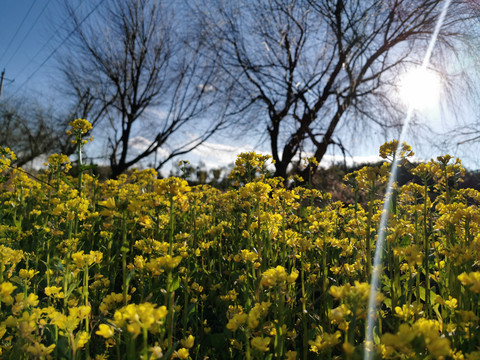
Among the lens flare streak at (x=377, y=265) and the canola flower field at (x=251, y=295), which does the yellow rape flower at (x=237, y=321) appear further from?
the lens flare streak at (x=377, y=265)

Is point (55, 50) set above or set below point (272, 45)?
above

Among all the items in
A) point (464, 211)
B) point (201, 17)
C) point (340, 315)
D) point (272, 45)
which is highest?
point (201, 17)

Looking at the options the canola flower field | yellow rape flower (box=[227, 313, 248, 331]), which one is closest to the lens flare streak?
the canola flower field

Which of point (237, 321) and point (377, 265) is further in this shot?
point (377, 265)

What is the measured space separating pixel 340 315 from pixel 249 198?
0.97 meters

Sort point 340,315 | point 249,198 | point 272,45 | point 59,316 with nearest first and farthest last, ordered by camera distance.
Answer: point 340,315 → point 59,316 → point 249,198 → point 272,45

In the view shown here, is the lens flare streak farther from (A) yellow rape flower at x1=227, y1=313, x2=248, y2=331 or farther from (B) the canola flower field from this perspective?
(A) yellow rape flower at x1=227, y1=313, x2=248, y2=331

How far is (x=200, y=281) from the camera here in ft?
7.02

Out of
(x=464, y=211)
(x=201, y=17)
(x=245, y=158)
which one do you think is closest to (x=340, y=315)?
(x=464, y=211)

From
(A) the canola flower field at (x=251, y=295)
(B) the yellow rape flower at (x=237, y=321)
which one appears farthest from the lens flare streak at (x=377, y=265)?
(B) the yellow rape flower at (x=237, y=321)

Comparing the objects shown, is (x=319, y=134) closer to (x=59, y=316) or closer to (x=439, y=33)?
(x=439, y=33)

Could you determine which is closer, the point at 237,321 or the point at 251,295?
the point at 237,321

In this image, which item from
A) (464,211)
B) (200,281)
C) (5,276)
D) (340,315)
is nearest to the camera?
(340,315)

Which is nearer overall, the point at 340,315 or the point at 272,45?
the point at 340,315
